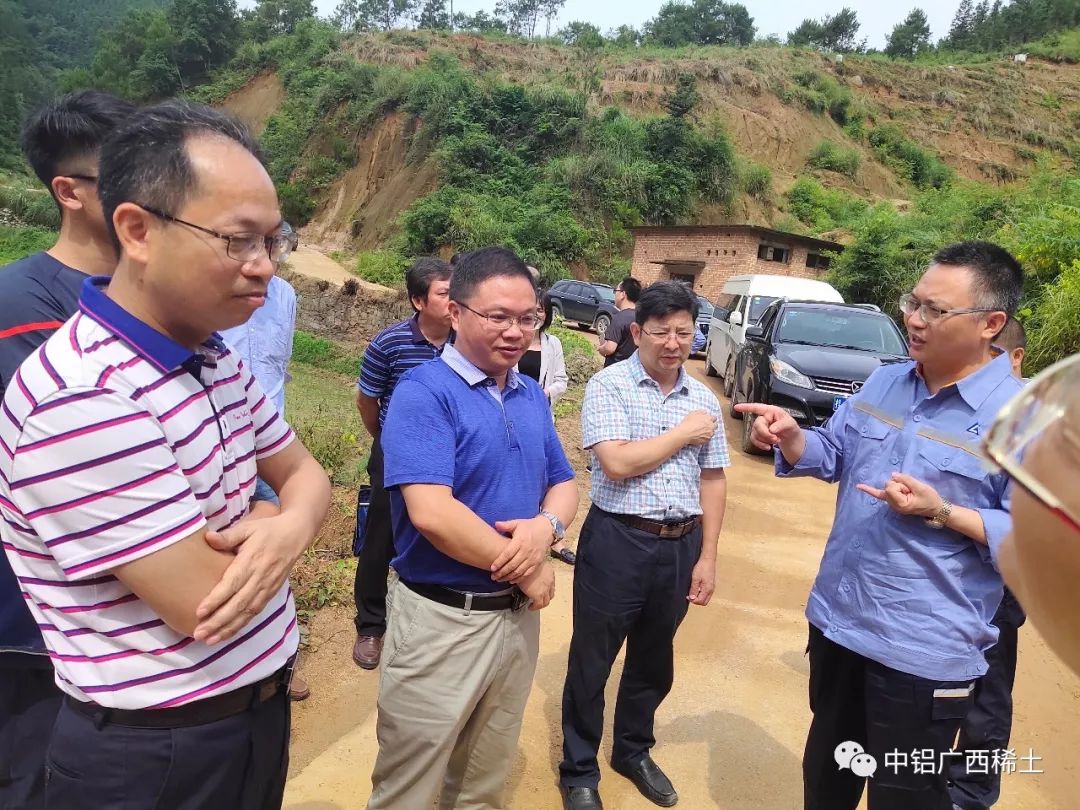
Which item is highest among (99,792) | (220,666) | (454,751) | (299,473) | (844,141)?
(844,141)

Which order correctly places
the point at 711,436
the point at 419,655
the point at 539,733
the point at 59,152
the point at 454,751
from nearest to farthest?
the point at 59,152, the point at 419,655, the point at 454,751, the point at 711,436, the point at 539,733

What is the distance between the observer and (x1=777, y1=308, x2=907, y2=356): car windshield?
7.51 m

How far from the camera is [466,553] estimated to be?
6.08ft

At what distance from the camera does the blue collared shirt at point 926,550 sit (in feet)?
6.49

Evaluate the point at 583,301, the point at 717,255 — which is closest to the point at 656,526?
the point at 583,301

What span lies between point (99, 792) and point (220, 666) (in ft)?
0.89

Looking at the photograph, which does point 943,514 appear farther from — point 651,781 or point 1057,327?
point 1057,327

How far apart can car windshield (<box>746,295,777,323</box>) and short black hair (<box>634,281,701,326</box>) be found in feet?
26.1

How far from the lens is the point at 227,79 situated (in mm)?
41844

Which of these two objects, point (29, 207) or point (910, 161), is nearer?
point (29, 207)

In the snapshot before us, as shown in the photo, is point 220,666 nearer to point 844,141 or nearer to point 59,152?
point 59,152

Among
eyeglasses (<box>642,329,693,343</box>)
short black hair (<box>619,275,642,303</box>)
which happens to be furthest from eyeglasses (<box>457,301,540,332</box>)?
short black hair (<box>619,275,642,303</box>)

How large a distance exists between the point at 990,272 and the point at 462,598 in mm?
1934

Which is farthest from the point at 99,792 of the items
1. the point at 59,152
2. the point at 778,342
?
the point at 778,342
